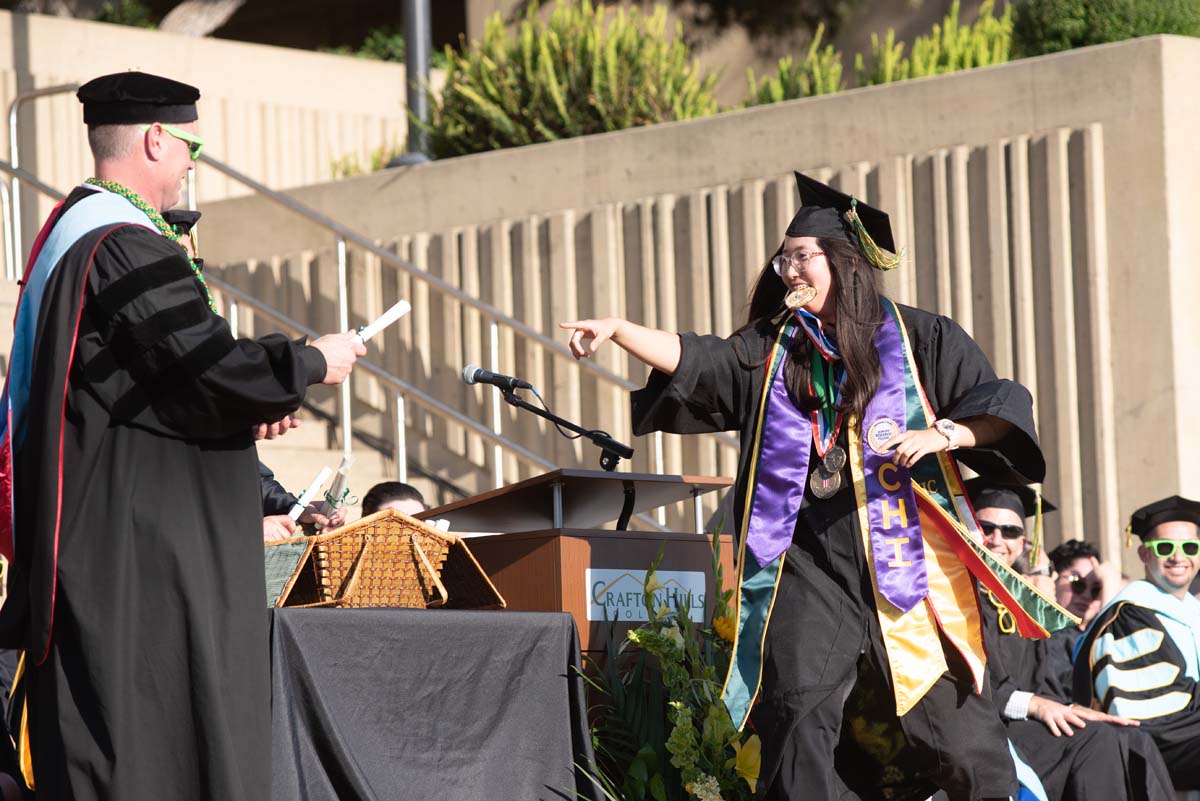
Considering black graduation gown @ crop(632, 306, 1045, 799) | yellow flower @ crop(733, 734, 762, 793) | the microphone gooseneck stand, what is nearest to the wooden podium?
the microphone gooseneck stand

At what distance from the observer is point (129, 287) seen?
134 inches

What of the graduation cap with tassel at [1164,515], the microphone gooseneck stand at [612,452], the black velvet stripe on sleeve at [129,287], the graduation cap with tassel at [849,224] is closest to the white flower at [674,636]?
the microphone gooseneck stand at [612,452]

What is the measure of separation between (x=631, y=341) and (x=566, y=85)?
665 centimetres

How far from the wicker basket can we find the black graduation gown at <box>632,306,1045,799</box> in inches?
22.4

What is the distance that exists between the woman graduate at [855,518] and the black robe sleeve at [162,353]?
85cm

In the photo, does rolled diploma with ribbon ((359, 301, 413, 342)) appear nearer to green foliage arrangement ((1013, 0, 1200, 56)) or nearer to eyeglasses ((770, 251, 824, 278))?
eyeglasses ((770, 251, 824, 278))

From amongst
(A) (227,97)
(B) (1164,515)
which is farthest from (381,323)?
(A) (227,97)

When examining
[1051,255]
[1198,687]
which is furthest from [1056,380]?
[1198,687]

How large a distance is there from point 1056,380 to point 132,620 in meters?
5.72

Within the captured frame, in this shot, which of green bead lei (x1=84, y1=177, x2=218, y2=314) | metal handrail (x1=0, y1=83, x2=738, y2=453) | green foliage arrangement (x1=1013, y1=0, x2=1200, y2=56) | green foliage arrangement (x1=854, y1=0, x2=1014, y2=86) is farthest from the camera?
green foliage arrangement (x1=854, y1=0, x2=1014, y2=86)

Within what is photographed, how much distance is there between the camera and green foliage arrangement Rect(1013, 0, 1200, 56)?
29.5 feet

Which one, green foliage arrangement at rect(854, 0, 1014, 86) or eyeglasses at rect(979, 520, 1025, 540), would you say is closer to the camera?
eyeglasses at rect(979, 520, 1025, 540)

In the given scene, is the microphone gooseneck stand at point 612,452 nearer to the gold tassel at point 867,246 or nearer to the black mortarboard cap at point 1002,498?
the gold tassel at point 867,246

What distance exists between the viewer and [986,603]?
14.4 feet
